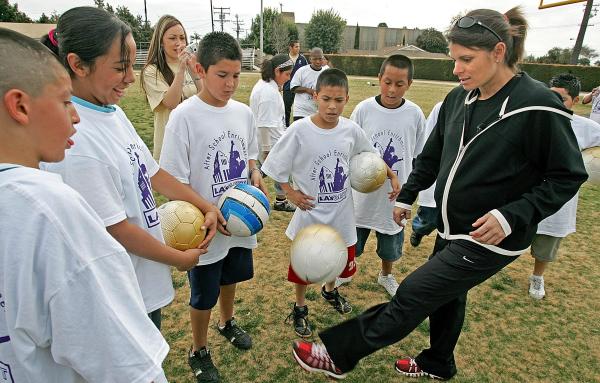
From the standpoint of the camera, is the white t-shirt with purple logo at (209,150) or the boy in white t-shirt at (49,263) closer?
the boy in white t-shirt at (49,263)

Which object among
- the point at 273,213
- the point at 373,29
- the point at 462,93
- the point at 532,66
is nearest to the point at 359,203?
the point at 462,93

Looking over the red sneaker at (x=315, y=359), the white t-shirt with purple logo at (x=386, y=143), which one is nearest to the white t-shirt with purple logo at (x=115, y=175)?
the red sneaker at (x=315, y=359)

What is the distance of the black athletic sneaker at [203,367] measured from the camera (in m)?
2.80

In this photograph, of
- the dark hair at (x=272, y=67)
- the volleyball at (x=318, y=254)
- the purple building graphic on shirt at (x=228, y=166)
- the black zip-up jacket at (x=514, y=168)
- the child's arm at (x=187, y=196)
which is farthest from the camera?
the dark hair at (x=272, y=67)

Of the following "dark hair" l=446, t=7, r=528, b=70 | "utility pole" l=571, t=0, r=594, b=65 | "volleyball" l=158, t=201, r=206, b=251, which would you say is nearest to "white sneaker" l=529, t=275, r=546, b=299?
"dark hair" l=446, t=7, r=528, b=70

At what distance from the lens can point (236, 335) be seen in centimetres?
322

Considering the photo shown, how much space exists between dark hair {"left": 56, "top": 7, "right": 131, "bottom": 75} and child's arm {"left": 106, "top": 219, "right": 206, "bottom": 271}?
717mm

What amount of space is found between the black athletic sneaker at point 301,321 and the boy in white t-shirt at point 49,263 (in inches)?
93.2

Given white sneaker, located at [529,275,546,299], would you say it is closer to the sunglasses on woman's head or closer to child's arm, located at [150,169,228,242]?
the sunglasses on woman's head

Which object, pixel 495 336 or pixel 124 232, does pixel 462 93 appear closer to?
pixel 495 336

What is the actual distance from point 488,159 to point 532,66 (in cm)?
3872

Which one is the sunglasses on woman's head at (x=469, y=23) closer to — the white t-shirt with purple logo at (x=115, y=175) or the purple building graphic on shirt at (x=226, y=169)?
the purple building graphic on shirt at (x=226, y=169)

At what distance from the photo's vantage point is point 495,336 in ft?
11.4

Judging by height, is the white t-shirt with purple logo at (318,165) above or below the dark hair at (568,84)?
below
